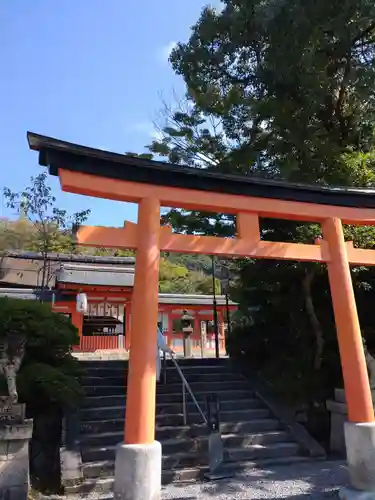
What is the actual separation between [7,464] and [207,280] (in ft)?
98.1

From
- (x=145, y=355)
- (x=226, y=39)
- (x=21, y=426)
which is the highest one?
(x=226, y=39)

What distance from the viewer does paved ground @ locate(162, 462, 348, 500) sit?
17.0ft

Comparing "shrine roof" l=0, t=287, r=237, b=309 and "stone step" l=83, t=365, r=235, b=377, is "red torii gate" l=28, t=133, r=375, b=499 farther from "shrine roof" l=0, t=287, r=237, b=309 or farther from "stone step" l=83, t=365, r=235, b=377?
"shrine roof" l=0, t=287, r=237, b=309

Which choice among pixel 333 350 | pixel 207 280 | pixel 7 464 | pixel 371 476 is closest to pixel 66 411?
pixel 7 464

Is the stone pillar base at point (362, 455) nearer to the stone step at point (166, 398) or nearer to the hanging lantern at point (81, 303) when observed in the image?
the stone step at point (166, 398)

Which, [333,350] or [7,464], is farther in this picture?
[333,350]

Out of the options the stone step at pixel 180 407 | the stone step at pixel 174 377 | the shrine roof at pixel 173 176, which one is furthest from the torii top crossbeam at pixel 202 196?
the stone step at pixel 174 377

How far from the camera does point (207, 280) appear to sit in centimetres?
3431

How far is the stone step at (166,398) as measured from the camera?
7496 millimetres

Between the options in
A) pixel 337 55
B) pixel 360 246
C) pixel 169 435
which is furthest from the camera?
pixel 337 55

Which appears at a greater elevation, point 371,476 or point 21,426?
point 21,426

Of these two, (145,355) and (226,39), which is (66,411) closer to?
(145,355)

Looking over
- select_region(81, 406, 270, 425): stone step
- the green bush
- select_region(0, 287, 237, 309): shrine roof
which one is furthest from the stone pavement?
select_region(0, 287, 237, 309): shrine roof

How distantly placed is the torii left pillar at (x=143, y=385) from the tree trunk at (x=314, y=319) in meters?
4.55
